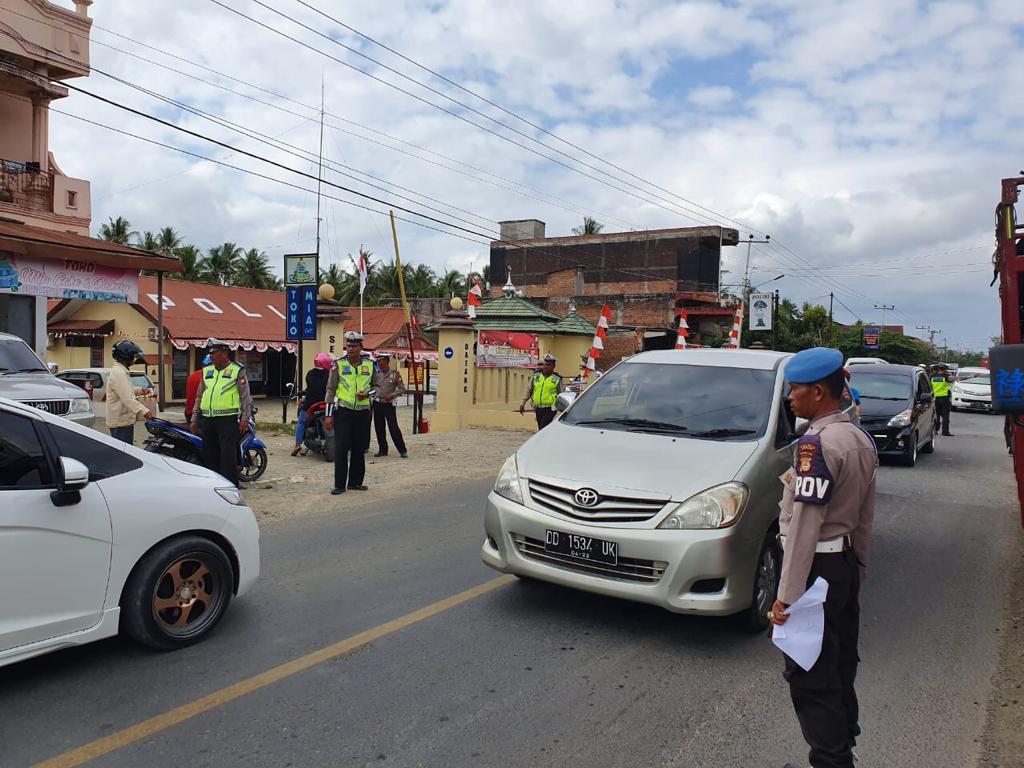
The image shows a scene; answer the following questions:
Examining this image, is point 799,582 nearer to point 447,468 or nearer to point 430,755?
point 430,755

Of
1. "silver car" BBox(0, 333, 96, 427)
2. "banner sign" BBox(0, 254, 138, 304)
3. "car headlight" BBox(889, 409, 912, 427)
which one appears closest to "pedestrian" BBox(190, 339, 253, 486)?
"silver car" BBox(0, 333, 96, 427)

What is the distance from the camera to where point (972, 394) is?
28.4 metres

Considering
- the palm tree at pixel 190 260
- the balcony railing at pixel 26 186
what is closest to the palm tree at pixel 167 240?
the palm tree at pixel 190 260

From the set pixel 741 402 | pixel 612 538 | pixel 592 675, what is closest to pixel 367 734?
pixel 592 675

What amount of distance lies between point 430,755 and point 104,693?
5.67 ft

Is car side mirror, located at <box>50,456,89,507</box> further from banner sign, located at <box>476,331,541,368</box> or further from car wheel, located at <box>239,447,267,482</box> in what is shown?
banner sign, located at <box>476,331,541,368</box>

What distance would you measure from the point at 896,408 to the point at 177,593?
39.0 ft

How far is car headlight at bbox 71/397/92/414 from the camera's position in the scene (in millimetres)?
8953

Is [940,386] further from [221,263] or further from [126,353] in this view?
[221,263]

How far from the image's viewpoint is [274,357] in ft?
104

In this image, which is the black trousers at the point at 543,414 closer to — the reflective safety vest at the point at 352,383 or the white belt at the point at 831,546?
the reflective safety vest at the point at 352,383

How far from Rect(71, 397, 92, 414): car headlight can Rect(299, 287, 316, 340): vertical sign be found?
25.8ft

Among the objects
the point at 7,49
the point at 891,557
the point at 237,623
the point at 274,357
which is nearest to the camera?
the point at 237,623

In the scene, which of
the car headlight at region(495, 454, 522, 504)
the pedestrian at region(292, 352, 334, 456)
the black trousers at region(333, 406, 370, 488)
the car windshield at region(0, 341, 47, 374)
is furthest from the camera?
the pedestrian at region(292, 352, 334, 456)
